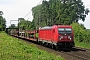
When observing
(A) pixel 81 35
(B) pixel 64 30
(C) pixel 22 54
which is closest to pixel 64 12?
(A) pixel 81 35

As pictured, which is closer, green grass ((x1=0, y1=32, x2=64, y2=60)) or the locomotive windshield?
green grass ((x1=0, y1=32, x2=64, y2=60))

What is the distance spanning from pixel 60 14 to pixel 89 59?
68.6 metres

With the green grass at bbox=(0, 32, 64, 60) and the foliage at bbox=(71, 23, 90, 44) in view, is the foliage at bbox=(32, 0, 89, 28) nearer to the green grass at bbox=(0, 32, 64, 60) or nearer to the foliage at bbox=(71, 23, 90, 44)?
the foliage at bbox=(71, 23, 90, 44)

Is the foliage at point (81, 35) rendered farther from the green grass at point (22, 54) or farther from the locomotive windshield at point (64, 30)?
the green grass at point (22, 54)

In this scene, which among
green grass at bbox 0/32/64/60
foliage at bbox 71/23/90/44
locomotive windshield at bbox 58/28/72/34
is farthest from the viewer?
foliage at bbox 71/23/90/44

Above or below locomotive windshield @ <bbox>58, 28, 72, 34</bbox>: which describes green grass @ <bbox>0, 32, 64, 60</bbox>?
below

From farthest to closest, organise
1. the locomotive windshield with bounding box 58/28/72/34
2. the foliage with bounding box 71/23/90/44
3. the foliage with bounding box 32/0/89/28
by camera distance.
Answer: the foliage with bounding box 32/0/89/28 < the foliage with bounding box 71/23/90/44 < the locomotive windshield with bounding box 58/28/72/34

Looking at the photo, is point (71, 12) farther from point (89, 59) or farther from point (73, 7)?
point (89, 59)

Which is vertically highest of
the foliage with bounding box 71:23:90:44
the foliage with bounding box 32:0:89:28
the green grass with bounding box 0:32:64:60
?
the foliage with bounding box 32:0:89:28

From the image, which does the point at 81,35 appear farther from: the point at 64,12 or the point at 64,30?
the point at 64,12

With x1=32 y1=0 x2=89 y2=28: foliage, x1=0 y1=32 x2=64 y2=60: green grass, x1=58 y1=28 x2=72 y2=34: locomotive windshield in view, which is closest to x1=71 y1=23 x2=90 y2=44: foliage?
x1=58 y1=28 x2=72 y2=34: locomotive windshield

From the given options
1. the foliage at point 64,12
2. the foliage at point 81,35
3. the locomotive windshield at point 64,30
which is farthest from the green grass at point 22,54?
the foliage at point 64,12

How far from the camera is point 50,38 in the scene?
3162 cm

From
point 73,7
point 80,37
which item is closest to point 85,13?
point 73,7
